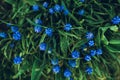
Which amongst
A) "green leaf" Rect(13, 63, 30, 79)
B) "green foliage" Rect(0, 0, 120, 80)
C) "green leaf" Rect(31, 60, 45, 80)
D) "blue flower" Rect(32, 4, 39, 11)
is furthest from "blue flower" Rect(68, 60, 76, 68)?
"blue flower" Rect(32, 4, 39, 11)

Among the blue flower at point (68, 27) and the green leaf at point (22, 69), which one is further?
the green leaf at point (22, 69)

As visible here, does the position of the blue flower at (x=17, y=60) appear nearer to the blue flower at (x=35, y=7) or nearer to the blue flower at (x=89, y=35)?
the blue flower at (x=35, y=7)

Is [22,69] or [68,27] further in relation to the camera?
[22,69]

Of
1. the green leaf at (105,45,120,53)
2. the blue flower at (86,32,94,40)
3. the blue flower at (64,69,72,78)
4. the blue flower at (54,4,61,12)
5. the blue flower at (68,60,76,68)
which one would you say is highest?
the blue flower at (54,4,61,12)

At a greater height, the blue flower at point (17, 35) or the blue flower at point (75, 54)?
the blue flower at point (17, 35)

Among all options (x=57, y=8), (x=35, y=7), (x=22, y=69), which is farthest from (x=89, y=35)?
(x=22, y=69)

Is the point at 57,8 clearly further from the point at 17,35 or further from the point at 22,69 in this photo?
the point at 22,69

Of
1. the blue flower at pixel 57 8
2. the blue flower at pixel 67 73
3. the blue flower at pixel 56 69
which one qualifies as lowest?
the blue flower at pixel 67 73

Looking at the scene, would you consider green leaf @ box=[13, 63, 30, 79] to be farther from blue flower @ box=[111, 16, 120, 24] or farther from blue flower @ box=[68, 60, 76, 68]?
blue flower @ box=[111, 16, 120, 24]

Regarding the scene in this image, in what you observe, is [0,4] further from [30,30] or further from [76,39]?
[76,39]

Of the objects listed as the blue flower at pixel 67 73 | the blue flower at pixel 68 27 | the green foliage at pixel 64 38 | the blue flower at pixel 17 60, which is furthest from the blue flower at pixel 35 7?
the blue flower at pixel 67 73

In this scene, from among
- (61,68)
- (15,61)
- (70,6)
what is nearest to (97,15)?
(70,6)
